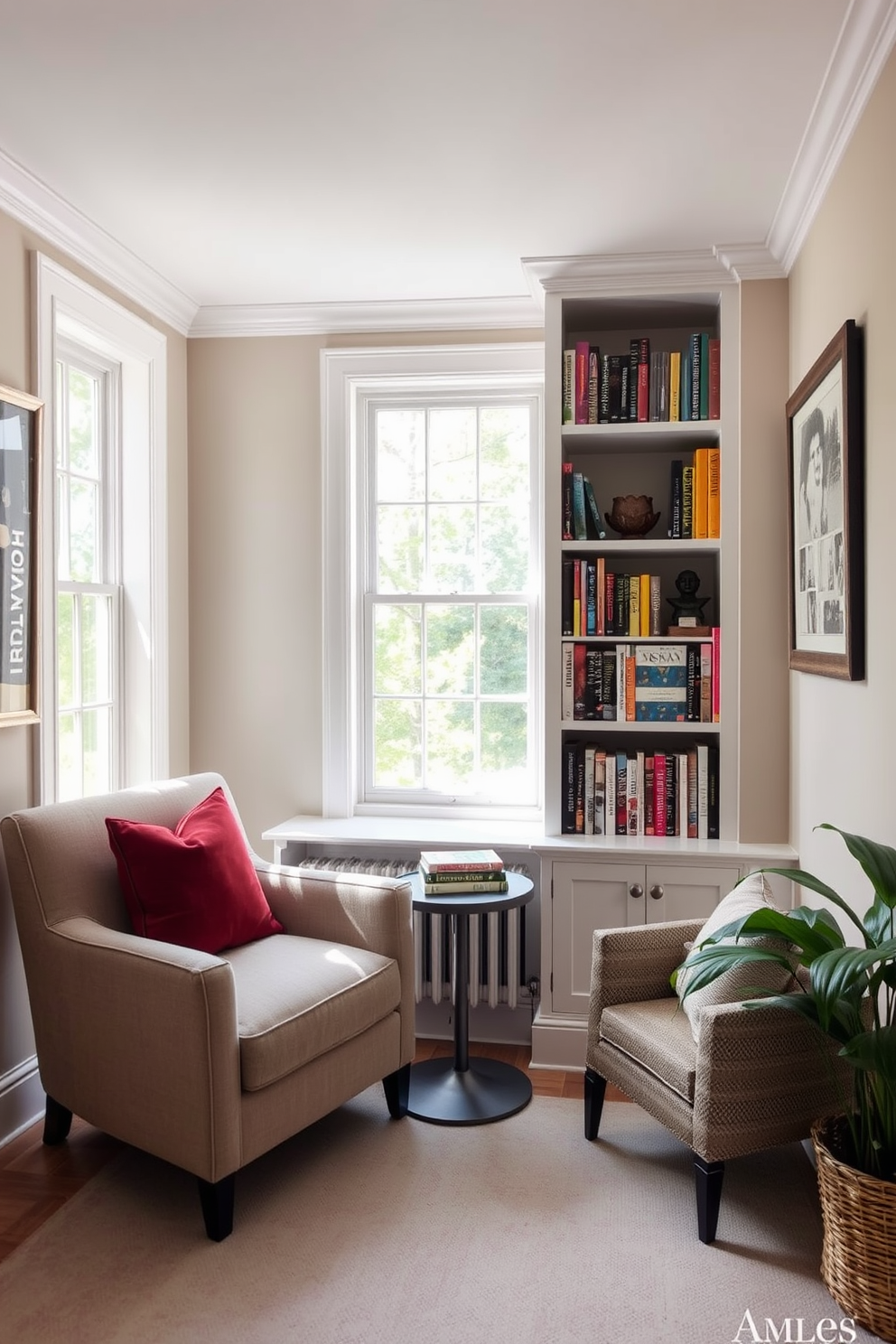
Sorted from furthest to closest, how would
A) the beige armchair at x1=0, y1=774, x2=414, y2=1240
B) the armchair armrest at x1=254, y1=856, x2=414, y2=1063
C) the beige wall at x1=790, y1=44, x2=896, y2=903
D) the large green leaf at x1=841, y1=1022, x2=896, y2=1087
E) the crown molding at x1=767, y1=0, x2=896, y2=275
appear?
the armchair armrest at x1=254, y1=856, x2=414, y2=1063 < the beige armchair at x1=0, y1=774, x2=414, y2=1240 < the beige wall at x1=790, y1=44, x2=896, y2=903 < the crown molding at x1=767, y1=0, x2=896, y2=275 < the large green leaf at x1=841, y1=1022, x2=896, y2=1087

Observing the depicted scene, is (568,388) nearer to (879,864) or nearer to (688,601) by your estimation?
(688,601)

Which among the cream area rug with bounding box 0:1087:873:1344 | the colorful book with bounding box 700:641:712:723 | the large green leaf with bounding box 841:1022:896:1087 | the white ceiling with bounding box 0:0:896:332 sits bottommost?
the cream area rug with bounding box 0:1087:873:1344

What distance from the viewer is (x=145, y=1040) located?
237 cm

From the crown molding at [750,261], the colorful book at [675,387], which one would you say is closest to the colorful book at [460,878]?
the colorful book at [675,387]

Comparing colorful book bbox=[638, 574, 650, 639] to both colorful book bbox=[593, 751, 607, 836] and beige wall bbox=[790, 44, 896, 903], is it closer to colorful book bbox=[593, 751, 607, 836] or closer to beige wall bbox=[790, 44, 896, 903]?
Result: colorful book bbox=[593, 751, 607, 836]

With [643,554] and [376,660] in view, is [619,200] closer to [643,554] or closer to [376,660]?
[643,554]

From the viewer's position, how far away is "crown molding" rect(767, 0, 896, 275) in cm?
207

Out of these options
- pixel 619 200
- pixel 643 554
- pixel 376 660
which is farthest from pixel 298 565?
pixel 619 200

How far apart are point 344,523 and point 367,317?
0.77m

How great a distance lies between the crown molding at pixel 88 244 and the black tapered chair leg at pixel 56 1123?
2.43 meters

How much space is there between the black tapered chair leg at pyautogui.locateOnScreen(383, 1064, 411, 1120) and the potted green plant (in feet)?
3.90

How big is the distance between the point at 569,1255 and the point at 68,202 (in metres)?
3.05

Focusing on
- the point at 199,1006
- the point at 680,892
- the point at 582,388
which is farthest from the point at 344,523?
the point at 199,1006

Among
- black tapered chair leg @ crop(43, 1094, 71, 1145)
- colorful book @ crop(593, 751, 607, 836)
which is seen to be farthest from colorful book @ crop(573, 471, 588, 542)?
black tapered chair leg @ crop(43, 1094, 71, 1145)
